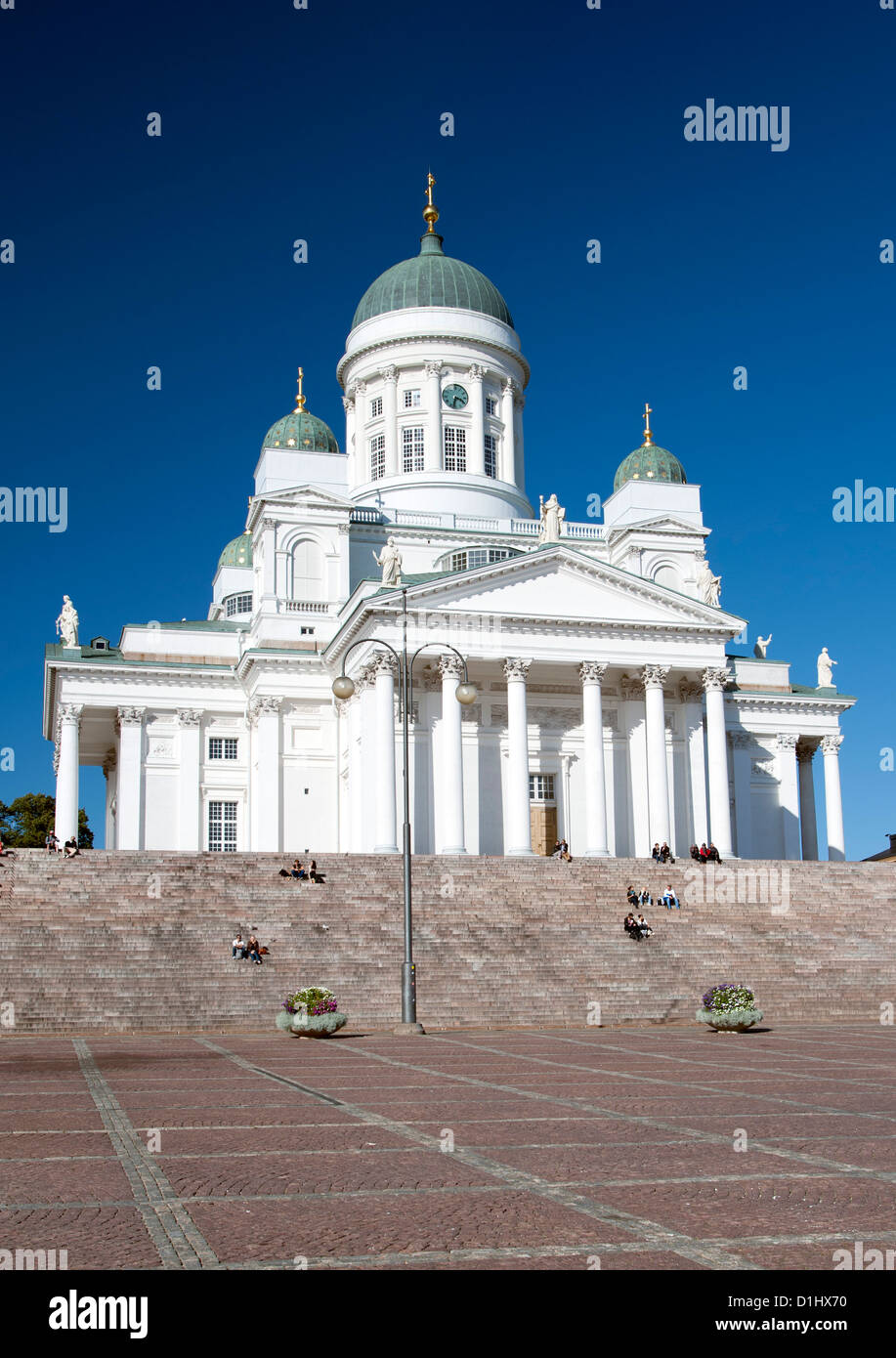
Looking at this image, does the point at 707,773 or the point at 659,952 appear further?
the point at 707,773

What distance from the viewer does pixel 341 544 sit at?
59625mm

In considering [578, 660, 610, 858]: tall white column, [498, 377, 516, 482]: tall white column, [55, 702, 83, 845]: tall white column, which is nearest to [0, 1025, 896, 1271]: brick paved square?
[578, 660, 610, 858]: tall white column

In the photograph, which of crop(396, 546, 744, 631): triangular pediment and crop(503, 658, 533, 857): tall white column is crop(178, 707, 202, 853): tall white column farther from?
crop(503, 658, 533, 857): tall white column

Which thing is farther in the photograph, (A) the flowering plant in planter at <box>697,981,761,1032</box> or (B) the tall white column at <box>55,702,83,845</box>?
(B) the tall white column at <box>55,702,83,845</box>

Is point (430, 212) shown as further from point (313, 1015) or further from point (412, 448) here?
point (313, 1015)

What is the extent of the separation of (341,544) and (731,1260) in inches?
2058

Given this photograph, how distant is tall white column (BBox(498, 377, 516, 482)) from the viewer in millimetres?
70312

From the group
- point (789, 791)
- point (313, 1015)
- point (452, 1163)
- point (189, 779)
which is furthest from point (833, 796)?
point (452, 1163)

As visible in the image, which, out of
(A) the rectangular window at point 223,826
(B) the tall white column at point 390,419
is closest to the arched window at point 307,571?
(A) the rectangular window at point 223,826

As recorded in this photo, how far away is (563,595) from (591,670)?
312 centimetres

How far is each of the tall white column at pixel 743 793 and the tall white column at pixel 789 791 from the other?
5.20 feet

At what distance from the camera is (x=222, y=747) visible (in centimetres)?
5944

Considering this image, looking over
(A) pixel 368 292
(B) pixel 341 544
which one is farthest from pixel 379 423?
(B) pixel 341 544

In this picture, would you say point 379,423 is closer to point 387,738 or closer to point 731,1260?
point 387,738
